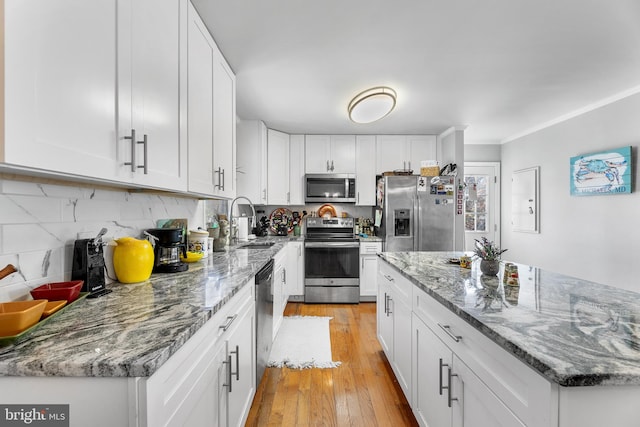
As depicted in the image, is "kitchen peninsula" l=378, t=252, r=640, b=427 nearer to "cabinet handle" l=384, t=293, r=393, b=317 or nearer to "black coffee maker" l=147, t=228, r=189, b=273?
"cabinet handle" l=384, t=293, r=393, b=317

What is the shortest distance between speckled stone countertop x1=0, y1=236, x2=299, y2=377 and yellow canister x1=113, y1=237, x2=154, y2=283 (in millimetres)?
43

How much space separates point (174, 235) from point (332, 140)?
3.16 metres

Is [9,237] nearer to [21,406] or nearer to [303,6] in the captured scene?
[21,406]

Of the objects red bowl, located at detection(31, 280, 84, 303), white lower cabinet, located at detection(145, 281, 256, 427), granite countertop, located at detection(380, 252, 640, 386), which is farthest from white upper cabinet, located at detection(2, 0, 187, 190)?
granite countertop, located at detection(380, 252, 640, 386)

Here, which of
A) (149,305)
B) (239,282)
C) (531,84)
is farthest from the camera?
(531,84)

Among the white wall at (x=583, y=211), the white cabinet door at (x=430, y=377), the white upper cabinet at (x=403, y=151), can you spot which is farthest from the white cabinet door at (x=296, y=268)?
the white wall at (x=583, y=211)

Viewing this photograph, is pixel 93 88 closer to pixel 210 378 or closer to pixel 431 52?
pixel 210 378

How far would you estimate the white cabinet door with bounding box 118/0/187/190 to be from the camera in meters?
1.07

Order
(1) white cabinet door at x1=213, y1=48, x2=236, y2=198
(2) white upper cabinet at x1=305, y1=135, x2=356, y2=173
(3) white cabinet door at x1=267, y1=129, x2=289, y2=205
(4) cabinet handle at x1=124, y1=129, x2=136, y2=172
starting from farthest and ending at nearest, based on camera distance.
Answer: (2) white upper cabinet at x1=305, y1=135, x2=356, y2=173
(3) white cabinet door at x1=267, y1=129, x2=289, y2=205
(1) white cabinet door at x1=213, y1=48, x2=236, y2=198
(4) cabinet handle at x1=124, y1=129, x2=136, y2=172

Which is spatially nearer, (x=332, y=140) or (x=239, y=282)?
(x=239, y=282)

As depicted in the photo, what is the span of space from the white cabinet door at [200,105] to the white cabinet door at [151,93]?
0.42ft

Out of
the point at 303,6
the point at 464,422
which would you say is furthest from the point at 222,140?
the point at 464,422

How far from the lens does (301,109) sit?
3404 mm

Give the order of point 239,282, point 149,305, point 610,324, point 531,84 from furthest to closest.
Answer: point 531,84
point 239,282
point 149,305
point 610,324
